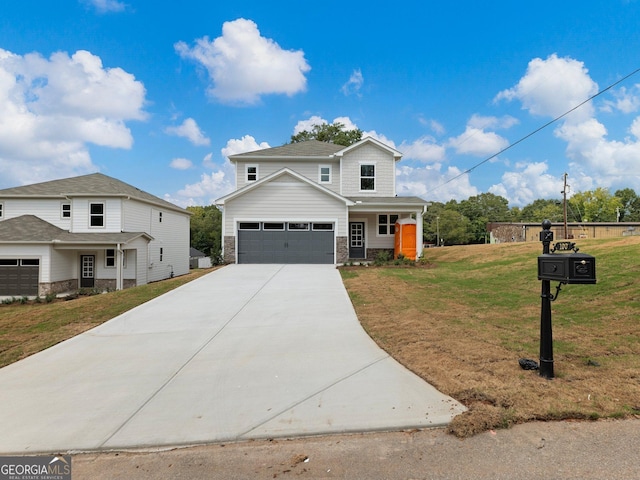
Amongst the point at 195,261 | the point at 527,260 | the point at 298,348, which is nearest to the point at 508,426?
the point at 298,348

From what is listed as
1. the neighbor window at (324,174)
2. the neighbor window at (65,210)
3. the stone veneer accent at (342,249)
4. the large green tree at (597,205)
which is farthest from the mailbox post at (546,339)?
the large green tree at (597,205)

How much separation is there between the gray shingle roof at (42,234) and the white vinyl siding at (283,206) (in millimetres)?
6684

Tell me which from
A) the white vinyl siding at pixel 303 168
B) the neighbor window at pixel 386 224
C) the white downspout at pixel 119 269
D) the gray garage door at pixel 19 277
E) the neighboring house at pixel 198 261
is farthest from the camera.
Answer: the neighboring house at pixel 198 261

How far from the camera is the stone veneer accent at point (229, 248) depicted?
1802cm

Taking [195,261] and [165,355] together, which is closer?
[165,355]

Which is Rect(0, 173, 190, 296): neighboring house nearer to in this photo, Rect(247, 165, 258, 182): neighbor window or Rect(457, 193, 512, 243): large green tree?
Rect(247, 165, 258, 182): neighbor window

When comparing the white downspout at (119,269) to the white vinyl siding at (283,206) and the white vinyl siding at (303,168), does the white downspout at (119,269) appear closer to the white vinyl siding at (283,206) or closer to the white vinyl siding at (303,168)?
the white vinyl siding at (283,206)

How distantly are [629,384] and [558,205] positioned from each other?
325 feet

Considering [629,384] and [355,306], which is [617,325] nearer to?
[629,384]

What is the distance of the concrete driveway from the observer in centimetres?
333

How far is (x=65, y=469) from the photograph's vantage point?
113 inches

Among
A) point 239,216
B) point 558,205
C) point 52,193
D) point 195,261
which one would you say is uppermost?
point 558,205

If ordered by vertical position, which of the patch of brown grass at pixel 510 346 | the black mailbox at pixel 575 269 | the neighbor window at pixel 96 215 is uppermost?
the neighbor window at pixel 96 215

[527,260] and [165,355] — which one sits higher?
[527,260]
